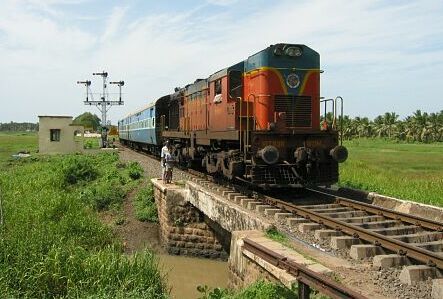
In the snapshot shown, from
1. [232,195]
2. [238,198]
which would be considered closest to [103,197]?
[232,195]

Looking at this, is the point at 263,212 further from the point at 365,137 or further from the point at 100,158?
the point at 365,137

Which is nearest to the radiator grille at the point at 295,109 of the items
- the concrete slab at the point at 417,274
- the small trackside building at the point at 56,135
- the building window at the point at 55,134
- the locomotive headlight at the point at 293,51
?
the locomotive headlight at the point at 293,51

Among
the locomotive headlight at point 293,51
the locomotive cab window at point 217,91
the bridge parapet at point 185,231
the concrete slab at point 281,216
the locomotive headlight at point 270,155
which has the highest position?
the locomotive headlight at point 293,51

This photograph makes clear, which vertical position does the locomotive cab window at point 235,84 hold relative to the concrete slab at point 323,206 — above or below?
above

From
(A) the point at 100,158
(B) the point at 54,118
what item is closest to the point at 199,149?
(A) the point at 100,158

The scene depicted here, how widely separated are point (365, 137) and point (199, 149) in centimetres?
7799

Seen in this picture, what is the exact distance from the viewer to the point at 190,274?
11.9 m

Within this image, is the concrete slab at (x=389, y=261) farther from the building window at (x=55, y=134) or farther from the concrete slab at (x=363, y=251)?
the building window at (x=55, y=134)

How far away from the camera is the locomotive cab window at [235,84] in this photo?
12.8 meters

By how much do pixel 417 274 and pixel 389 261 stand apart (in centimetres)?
55

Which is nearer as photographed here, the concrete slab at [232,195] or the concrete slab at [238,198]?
the concrete slab at [238,198]

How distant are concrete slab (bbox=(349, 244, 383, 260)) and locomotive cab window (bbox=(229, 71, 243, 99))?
6.79 metres

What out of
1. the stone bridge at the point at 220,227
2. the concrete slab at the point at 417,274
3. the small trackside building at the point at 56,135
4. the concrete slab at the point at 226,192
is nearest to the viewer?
the concrete slab at the point at 417,274

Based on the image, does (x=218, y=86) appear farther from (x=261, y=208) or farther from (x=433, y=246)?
(x=433, y=246)
